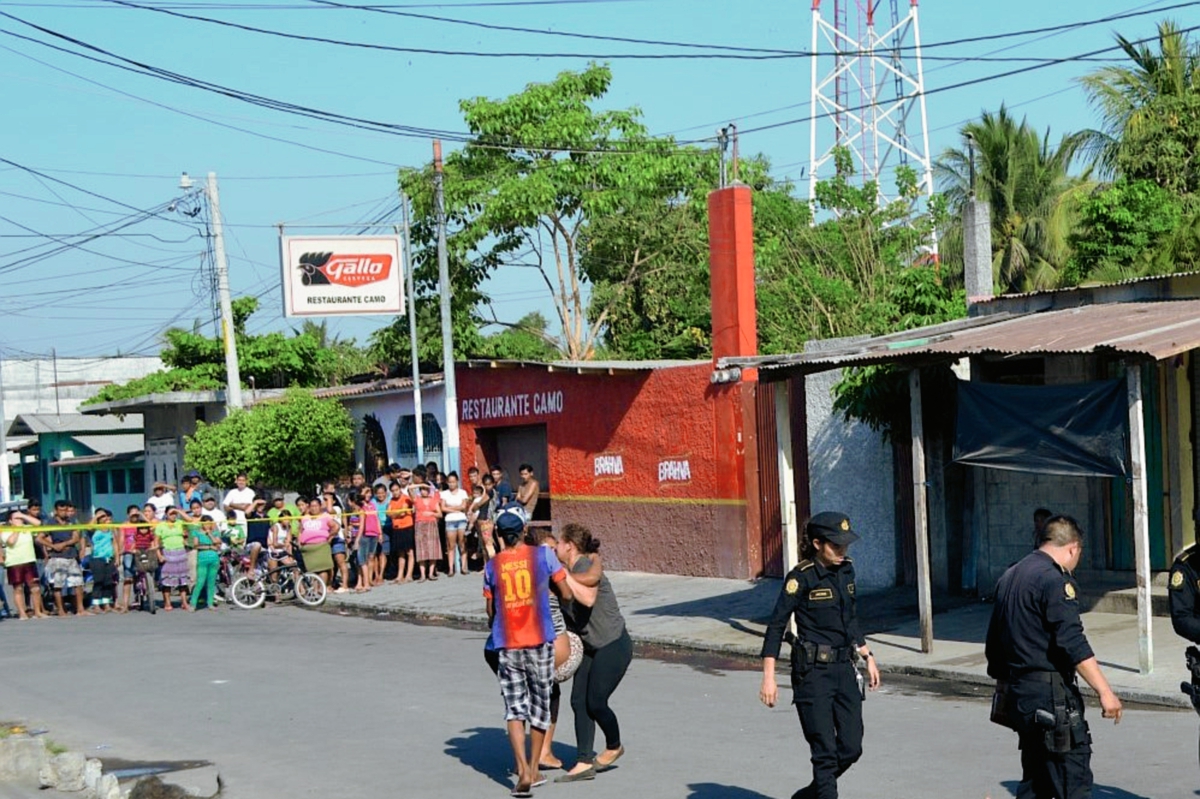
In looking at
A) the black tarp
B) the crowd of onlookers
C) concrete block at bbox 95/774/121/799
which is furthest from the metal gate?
concrete block at bbox 95/774/121/799

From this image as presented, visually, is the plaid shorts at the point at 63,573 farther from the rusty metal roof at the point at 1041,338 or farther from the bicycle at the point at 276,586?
the rusty metal roof at the point at 1041,338

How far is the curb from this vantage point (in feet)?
37.7

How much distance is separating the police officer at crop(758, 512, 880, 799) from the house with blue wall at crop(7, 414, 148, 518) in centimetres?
4046

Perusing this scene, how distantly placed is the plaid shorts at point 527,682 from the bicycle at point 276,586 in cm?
1440

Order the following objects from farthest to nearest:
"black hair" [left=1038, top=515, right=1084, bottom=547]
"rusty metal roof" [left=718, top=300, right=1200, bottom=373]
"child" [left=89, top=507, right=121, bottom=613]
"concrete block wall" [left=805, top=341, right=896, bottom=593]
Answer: "child" [left=89, top=507, right=121, bottom=613] → "concrete block wall" [left=805, top=341, right=896, bottom=593] → "rusty metal roof" [left=718, top=300, right=1200, bottom=373] → "black hair" [left=1038, top=515, right=1084, bottom=547]

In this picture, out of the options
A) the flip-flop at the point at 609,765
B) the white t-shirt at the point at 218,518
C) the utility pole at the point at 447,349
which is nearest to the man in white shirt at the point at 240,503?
the white t-shirt at the point at 218,518

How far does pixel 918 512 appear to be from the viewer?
14.5m

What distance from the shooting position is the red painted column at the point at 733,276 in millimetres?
21969

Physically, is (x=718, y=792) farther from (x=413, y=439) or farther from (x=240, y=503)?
(x=413, y=439)

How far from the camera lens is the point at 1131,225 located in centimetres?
2464

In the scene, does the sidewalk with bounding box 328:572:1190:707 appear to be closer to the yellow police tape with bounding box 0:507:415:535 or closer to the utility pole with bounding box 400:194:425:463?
the yellow police tape with bounding box 0:507:415:535

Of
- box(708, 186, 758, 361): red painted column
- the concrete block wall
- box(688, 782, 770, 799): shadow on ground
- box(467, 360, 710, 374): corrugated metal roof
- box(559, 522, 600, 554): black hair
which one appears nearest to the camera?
box(688, 782, 770, 799): shadow on ground

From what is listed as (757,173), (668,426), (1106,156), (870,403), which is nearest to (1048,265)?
(1106,156)

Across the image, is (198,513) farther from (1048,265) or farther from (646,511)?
(1048,265)
